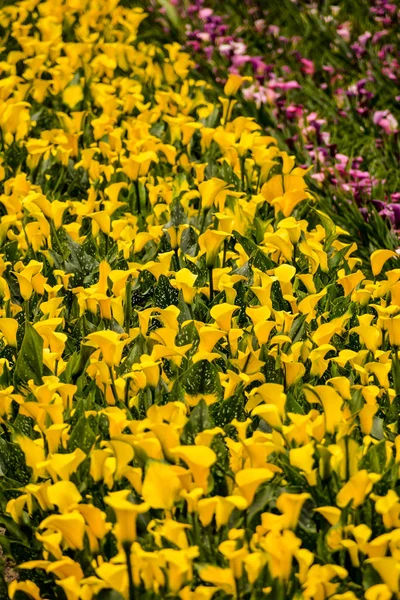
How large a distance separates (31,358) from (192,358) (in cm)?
45

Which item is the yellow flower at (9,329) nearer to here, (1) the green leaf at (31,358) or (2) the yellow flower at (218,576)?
(1) the green leaf at (31,358)

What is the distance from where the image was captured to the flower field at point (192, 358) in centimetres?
214

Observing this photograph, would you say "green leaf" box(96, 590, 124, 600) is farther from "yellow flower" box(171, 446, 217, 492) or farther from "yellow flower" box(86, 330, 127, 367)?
"yellow flower" box(86, 330, 127, 367)

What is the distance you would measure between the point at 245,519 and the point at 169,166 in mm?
2518

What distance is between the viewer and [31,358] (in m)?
2.83

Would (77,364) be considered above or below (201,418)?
below

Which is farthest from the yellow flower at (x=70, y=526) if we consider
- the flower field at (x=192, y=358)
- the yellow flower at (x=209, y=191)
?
the yellow flower at (x=209, y=191)

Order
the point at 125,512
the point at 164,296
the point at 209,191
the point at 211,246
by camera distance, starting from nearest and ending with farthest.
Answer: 1. the point at 125,512
2. the point at 211,246
3. the point at 164,296
4. the point at 209,191

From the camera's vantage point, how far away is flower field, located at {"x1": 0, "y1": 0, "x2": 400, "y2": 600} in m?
2.14

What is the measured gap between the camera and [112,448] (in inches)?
89.5

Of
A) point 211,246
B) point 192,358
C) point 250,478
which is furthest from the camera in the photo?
point 211,246

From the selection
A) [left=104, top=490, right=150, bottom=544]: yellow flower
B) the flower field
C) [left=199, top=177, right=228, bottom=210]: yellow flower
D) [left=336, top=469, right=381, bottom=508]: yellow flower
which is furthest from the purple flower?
[left=104, top=490, right=150, bottom=544]: yellow flower

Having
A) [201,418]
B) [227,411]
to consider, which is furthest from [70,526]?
[227,411]

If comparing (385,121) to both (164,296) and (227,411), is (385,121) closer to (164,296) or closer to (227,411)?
(164,296)
